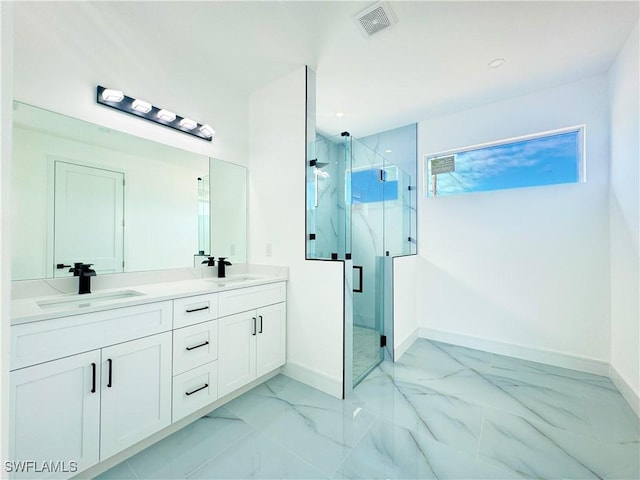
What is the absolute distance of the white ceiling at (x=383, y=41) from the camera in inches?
68.1

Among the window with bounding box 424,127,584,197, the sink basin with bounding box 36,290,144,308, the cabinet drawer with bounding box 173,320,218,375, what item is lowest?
the cabinet drawer with bounding box 173,320,218,375

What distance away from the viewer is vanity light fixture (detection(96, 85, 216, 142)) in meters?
1.74

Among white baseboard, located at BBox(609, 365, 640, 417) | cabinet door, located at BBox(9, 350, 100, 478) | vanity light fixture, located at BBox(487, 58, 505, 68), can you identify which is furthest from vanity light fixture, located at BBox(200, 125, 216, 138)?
white baseboard, located at BBox(609, 365, 640, 417)

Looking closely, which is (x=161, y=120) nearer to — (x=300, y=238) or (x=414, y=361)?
(x=300, y=238)

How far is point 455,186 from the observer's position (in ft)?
10.6

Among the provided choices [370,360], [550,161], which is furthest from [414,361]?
[550,161]

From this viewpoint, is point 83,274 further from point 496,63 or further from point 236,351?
point 496,63

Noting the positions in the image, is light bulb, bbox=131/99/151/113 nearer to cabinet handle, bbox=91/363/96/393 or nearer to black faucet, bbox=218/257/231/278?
black faucet, bbox=218/257/231/278

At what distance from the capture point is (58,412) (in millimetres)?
1184

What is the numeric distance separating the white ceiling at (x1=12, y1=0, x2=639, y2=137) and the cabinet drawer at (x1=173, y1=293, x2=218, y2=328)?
6.07 ft

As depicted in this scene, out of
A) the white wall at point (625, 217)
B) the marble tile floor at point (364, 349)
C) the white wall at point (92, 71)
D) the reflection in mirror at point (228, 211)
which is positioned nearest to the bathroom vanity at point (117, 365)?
the reflection in mirror at point (228, 211)

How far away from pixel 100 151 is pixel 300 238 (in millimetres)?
1555

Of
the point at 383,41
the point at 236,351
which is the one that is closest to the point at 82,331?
the point at 236,351

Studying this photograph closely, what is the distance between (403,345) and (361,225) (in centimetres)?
142
